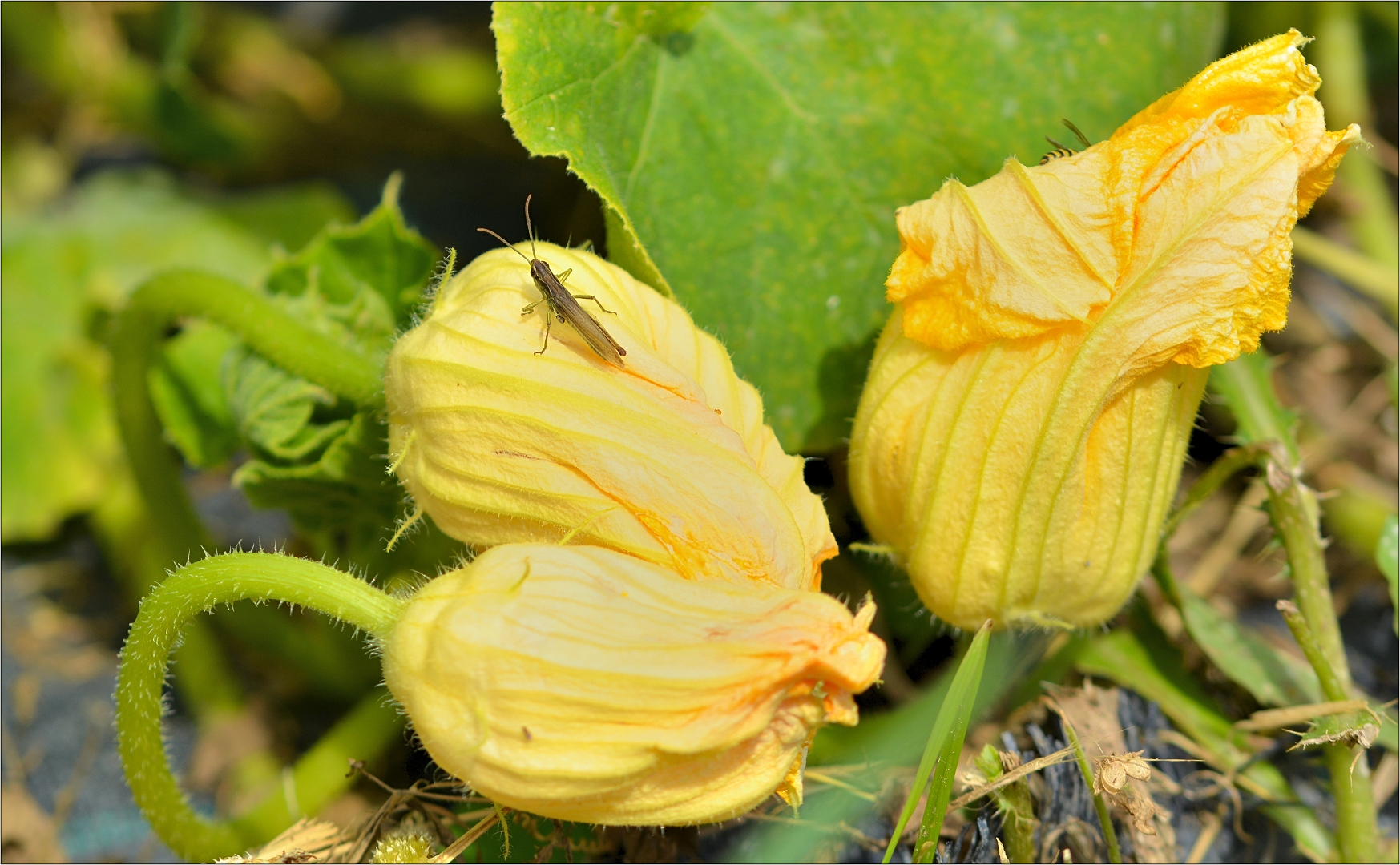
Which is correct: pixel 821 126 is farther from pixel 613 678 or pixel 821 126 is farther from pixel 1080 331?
pixel 613 678

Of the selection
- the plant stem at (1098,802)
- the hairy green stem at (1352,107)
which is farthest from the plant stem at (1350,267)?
the plant stem at (1098,802)

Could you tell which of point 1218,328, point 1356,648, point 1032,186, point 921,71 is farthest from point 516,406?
point 1356,648

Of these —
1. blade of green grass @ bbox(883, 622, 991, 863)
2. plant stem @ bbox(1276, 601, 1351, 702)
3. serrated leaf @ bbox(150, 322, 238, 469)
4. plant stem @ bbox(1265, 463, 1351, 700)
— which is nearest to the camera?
blade of green grass @ bbox(883, 622, 991, 863)

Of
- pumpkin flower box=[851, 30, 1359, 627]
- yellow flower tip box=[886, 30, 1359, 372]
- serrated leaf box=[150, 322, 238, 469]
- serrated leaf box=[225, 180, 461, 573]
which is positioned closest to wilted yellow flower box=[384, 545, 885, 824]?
pumpkin flower box=[851, 30, 1359, 627]

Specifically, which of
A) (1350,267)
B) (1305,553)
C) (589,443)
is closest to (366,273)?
(589,443)

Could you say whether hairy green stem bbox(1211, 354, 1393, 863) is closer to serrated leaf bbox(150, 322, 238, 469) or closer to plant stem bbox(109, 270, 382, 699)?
plant stem bbox(109, 270, 382, 699)

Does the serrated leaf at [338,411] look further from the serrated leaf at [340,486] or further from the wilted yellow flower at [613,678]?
the wilted yellow flower at [613,678]

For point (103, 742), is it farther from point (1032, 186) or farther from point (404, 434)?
point (1032, 186)
